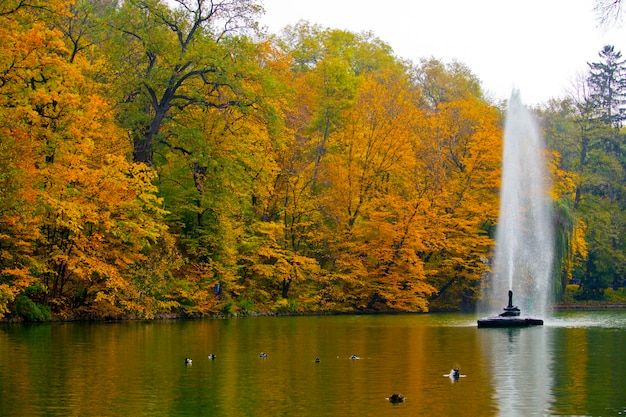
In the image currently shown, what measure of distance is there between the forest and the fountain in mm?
1049

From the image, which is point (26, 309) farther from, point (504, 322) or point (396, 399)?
point (396, 399)

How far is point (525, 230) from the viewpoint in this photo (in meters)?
54.2

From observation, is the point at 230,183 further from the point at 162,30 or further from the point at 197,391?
Answer: the point at 197,391

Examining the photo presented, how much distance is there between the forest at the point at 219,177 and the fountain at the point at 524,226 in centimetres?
105

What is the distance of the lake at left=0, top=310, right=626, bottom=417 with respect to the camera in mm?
13516

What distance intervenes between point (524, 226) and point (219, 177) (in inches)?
821

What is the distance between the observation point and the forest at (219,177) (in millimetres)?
34188

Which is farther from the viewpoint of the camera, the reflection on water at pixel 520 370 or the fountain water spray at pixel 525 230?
the fountain water spray at pixel 525 230

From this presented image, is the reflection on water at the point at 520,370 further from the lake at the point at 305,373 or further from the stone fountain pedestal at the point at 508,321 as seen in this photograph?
the stone fountain pedestal at the point at 508,321

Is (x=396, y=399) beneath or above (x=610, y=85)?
beneath

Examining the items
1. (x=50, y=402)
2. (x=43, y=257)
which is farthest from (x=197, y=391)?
(x=43, y=257)

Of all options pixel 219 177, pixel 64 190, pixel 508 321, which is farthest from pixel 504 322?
pixel 64 190

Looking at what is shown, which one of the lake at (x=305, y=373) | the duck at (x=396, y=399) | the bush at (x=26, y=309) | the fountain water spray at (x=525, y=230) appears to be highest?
the fountain water spray at (x=525, y=230)

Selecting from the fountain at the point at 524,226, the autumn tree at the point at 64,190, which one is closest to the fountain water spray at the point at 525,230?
the fountain at the point at 524,226
